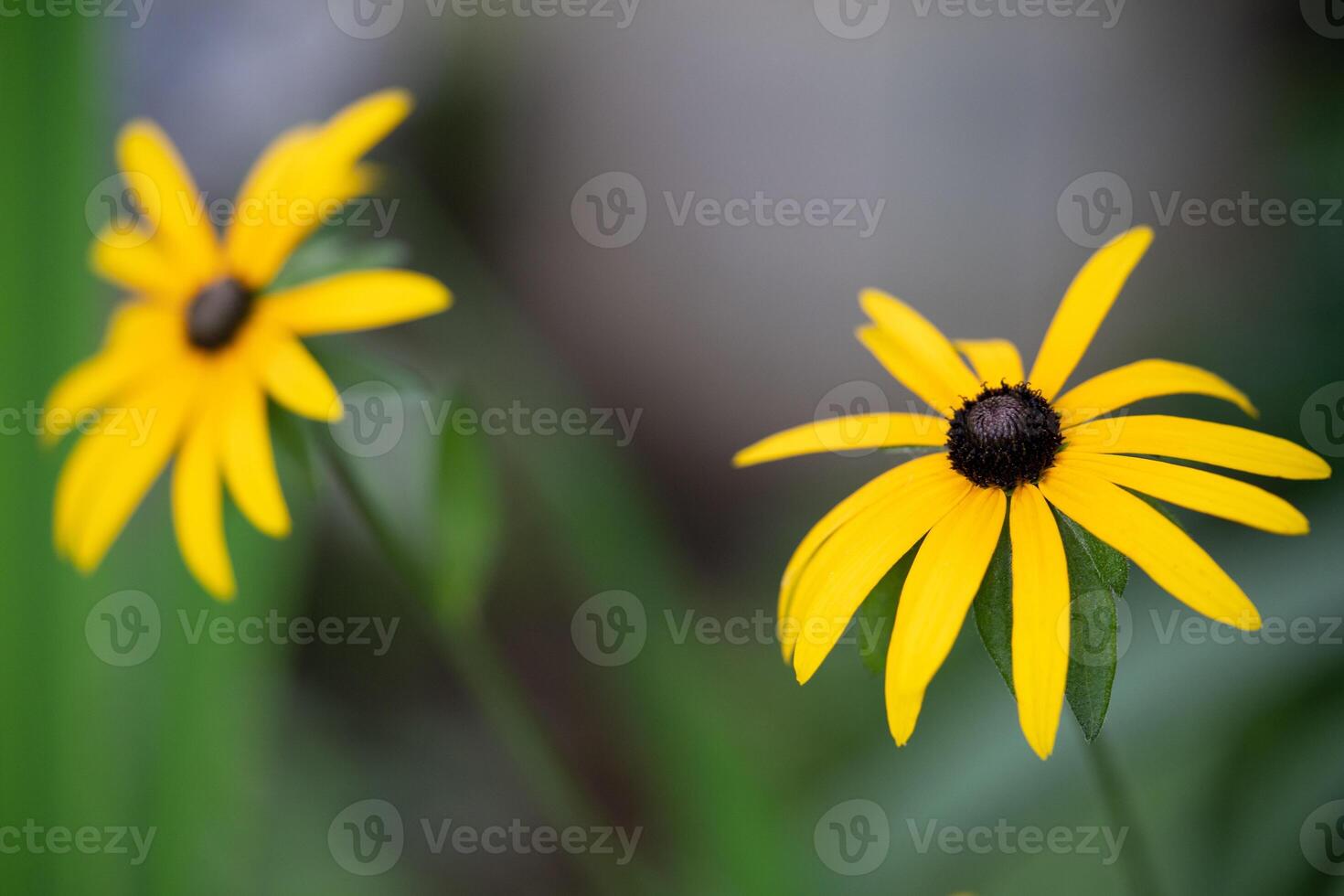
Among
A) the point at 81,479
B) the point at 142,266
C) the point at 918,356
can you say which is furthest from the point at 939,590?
the point at 142,266

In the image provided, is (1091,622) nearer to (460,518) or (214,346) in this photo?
(460,518)

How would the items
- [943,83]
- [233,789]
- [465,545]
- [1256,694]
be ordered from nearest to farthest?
1. [1256,694]
2. [465,545]
3. [233,789]
4. [943,83]

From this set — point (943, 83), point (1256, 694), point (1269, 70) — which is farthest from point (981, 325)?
point (1256, 694)

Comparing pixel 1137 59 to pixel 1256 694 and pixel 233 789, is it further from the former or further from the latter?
pixel 233 789

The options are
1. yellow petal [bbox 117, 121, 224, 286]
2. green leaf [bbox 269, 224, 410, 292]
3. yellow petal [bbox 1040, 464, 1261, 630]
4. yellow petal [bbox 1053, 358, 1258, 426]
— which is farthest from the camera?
yellow petal [bbox 117, 121, 224, 286]

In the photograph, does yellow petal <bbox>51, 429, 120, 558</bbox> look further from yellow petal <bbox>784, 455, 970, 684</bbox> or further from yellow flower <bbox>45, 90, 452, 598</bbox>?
yellow petal <bbox>784, 455, 970, 684</bbox>

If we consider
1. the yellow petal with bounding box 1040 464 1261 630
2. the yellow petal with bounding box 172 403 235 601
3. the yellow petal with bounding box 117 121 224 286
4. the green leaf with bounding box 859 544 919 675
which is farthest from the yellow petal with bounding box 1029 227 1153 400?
the yellow petal with bounding box 117 121 224 286

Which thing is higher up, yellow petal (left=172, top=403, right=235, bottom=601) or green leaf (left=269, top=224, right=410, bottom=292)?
green leaf (left=269, top=224, right=410, bottom=292)
